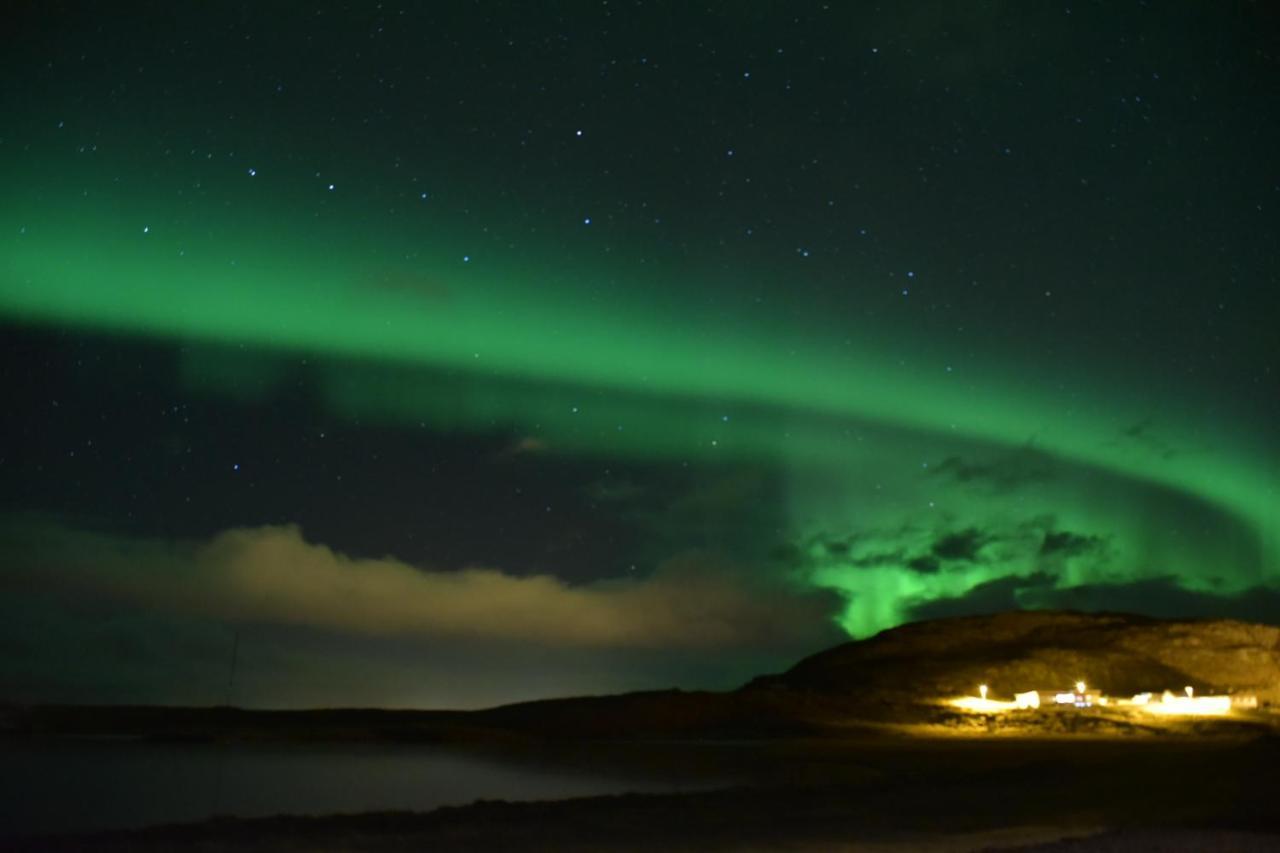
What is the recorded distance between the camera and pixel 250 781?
30922 millimetres

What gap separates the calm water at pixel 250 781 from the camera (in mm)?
24391

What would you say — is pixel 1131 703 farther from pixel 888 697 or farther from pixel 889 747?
pixel 889 747

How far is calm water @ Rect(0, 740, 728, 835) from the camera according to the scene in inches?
960

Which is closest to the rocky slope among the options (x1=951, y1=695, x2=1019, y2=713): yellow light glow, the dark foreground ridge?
the dark foreground ridge

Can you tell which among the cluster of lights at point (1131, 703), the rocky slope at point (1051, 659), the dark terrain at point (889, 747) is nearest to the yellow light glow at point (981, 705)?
the cluster of lights at point (1131, 703)

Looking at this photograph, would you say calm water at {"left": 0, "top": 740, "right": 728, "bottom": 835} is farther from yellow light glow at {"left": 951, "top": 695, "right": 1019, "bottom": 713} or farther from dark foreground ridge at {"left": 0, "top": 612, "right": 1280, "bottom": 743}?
yellow light glow at {"left": 951, "top": 695, "right": 1019, "bottom": 713}

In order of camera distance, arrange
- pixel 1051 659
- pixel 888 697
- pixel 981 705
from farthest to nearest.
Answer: pixel 1051 659
pixel 888 697
pixel 981 705

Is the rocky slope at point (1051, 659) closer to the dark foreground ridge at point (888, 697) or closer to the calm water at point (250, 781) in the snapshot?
the dark foreground ridge at point (888, 697)

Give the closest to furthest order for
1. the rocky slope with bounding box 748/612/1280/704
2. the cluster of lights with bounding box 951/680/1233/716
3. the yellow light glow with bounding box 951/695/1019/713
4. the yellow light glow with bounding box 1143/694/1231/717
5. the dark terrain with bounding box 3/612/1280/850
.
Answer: the dark terrain with bounding box 3/612/1280/850 < the yellow light glow with bounding box 1143/694/1231/717 < the cluster of lights with bounding box 951/680/1233/716 < the yellow light glow with bounding box 951/695/1019/713 < the rocky slope with bounding box 748/612/1280/704

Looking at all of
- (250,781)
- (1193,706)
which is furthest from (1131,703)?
(250,781)

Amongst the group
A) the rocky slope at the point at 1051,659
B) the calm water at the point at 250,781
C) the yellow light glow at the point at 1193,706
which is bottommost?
the calm water at the point at 250,781

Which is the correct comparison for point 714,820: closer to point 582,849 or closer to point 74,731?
point 582,849

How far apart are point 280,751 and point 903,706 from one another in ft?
129

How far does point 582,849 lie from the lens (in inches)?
719
